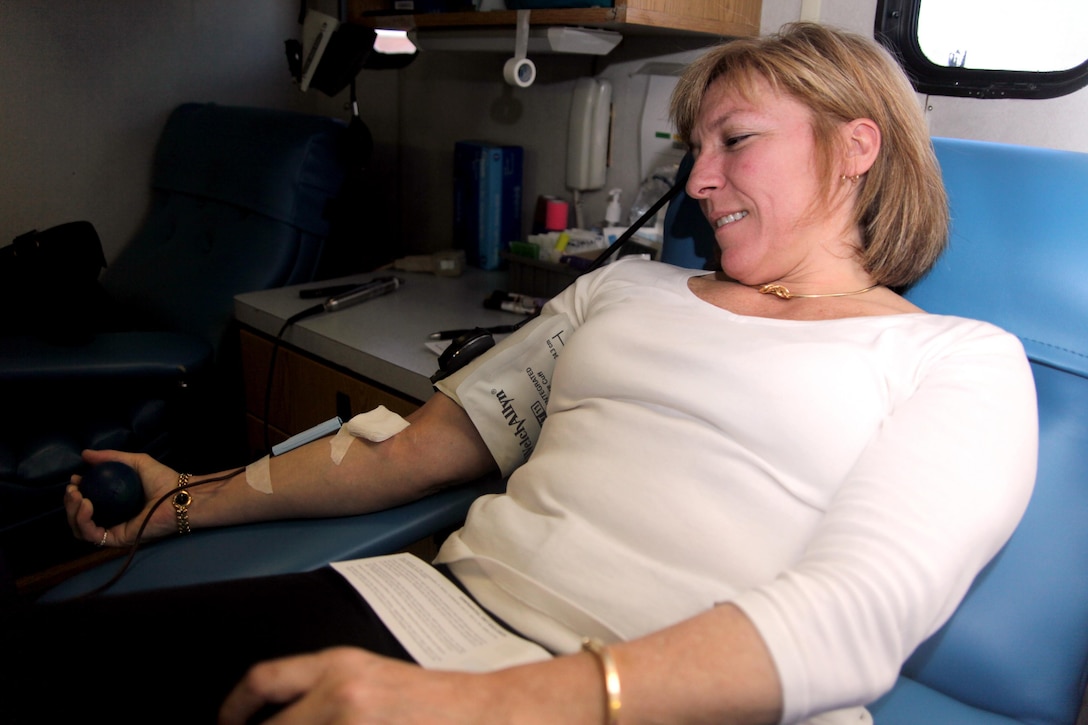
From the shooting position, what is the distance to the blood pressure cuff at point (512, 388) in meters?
0.97

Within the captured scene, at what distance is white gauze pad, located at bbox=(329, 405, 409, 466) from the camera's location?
0.97 m

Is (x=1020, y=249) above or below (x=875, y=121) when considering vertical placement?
below

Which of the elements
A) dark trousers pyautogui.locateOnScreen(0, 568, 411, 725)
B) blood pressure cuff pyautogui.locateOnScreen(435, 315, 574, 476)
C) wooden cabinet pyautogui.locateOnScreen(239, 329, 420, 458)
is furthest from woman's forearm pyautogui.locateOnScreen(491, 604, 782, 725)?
wooden cabinet pyautogui.locateOnScreen(239, 329, 420, 458)

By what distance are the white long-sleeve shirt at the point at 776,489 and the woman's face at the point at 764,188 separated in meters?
0.11

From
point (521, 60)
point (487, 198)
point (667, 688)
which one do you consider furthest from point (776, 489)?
point (487, 198)

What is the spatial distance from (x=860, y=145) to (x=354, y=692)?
78 cm

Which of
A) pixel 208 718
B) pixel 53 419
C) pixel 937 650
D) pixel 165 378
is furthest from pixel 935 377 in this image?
pixel 53 419

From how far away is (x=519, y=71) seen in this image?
58.9 inches

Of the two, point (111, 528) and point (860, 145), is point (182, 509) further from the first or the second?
point (860, 145)

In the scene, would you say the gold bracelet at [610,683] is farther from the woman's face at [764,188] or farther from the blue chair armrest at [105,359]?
the blue chair armrest at [105,359]

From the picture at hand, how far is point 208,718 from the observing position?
2.04ft

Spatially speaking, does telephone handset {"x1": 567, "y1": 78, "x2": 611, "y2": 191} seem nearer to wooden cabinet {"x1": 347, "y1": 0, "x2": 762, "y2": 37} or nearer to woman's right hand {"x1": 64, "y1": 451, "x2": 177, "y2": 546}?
wooden cabinet {"x1": 347, "y1": 0, "x2": 762, "y2": 37}

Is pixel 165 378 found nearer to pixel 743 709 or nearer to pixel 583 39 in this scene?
pixel 583 39

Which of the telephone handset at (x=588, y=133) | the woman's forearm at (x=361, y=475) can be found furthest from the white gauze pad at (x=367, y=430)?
the telephone handset at (x=588, y=133)
